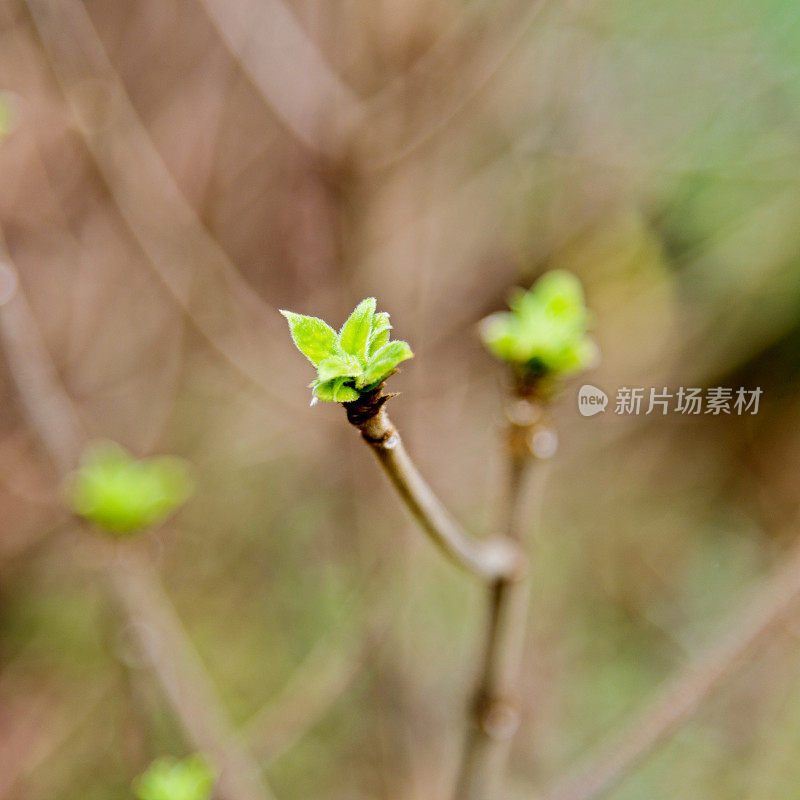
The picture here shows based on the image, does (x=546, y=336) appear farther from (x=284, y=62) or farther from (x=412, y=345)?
(x=284, y=62)

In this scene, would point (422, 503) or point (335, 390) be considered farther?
point (422, 503)

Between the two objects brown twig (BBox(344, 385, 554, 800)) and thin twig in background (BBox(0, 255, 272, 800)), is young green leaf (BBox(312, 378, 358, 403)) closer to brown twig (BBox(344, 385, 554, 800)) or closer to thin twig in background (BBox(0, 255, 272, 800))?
brown twig (BBox(344, 385, 554, 800))

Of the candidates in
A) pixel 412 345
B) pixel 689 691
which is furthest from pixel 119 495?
pixel 412 345

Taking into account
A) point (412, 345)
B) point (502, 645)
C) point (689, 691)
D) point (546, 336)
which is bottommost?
point (689, 691)

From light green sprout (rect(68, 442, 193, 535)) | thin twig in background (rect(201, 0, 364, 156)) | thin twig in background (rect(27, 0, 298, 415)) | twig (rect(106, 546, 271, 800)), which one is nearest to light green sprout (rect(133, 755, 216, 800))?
twig (rect(106, 546, 271, 800))

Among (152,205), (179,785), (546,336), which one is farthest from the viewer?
(152,205)

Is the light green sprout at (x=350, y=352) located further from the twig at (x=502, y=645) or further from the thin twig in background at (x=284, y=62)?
the thin twig in background at (x=284, y=62)

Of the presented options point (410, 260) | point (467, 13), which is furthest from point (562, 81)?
point (410, 260)
